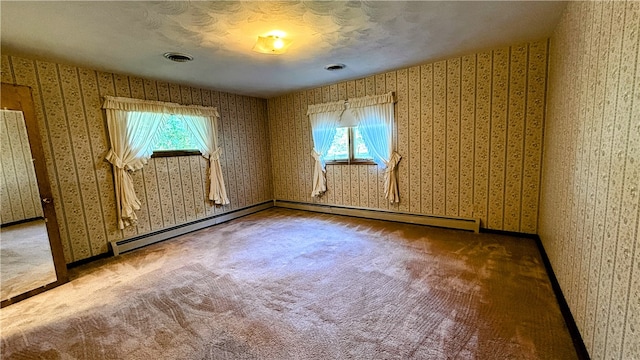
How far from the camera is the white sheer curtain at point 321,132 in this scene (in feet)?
14.9

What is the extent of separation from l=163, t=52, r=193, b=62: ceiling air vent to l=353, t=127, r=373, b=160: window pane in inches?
104

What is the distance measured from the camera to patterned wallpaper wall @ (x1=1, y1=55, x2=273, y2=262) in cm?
288

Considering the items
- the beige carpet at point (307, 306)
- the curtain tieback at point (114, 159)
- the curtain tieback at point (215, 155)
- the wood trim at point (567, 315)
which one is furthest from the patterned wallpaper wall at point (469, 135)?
the curtain tieback at point (114, 159)

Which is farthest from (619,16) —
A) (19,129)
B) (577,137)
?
(19,129)

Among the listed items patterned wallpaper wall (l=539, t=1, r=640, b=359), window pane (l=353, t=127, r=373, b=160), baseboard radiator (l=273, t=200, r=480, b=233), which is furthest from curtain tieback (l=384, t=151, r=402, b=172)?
patterned wallpaper wall (l=539, t=1, r=640, b=359)

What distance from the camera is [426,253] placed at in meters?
2.95

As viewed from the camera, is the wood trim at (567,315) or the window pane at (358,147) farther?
the window pane at (358,147)

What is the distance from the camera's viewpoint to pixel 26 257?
267cm

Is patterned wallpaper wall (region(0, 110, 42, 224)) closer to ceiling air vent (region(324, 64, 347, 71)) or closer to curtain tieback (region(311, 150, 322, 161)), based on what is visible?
ceiling air vent (region(324, 64, 347, 71))

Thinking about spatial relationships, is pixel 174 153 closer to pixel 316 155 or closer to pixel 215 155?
pixel 215 155

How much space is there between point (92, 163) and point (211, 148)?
5.16 feet

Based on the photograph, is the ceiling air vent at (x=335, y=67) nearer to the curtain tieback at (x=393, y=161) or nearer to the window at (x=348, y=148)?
the window at (x=348, y=148)

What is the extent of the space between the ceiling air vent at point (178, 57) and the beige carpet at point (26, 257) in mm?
2102

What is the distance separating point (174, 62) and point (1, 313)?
279cm
